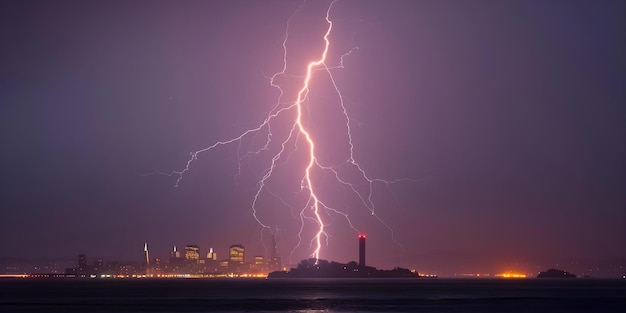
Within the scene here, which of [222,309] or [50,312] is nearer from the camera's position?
[50,312]

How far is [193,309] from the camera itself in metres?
62.2

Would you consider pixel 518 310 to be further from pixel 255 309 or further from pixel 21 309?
pixel 21 309

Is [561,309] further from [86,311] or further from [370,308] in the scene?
[86,311]

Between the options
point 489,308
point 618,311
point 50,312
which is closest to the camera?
point 50,312

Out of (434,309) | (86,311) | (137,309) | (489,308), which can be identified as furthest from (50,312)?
(489,308)

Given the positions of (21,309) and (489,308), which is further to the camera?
(489,308)

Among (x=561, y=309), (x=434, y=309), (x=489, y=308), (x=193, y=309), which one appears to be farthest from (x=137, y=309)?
(x=561, y=309)

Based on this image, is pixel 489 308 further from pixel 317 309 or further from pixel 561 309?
pixel 317 309

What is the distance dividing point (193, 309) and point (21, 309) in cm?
1175

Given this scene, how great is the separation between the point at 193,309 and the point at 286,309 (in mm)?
6731

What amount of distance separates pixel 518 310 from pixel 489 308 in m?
3.21

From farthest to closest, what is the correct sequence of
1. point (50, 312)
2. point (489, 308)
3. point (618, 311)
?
point (489, 308) → point (618, 311) → point (50, 312)

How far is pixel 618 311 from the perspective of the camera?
60031 mm

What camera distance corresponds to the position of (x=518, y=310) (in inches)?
2443
